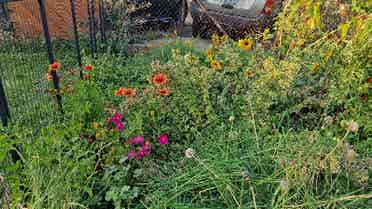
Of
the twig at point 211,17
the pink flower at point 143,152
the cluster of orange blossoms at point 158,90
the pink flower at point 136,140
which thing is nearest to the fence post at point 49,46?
the cluster of orange blossoms at point 158,90

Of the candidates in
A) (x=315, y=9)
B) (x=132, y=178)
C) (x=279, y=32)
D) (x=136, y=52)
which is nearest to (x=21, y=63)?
(x=132, y=178)

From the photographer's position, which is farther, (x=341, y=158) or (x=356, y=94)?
(x=356, y=94)

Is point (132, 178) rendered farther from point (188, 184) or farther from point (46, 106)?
point (46, 106)

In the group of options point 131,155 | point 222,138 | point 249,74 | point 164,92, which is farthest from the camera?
point 249,74

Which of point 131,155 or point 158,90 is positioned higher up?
point 158,90

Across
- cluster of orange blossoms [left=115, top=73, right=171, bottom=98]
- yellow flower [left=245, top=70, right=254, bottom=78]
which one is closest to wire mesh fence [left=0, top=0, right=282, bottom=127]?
cluster of orange blossoms [left=115, top=73, right=171, bottom=98]

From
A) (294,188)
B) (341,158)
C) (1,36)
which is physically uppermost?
(1,36)

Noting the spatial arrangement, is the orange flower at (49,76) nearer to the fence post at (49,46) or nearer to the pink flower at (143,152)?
the fence post at (49,46)

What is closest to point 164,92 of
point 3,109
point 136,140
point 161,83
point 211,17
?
point 161,83

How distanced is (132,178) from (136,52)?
11.7 feet

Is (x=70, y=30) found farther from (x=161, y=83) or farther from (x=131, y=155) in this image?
(x=131, y=155)

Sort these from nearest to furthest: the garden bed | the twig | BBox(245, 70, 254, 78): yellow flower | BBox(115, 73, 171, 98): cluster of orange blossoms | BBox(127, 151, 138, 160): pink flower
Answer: the garden bed
BBox(127, 151, 138, 160): pink flower
BBox(115, 73, 171, 98): cluster of orange blossoms
BBox(245, 70, 254, 78): yellow flower
the twig

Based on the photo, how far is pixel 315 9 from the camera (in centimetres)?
148

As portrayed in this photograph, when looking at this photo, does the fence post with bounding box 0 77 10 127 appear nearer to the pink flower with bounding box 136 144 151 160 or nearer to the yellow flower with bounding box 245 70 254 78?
the pink flower with bounding box 136 144 151 160
